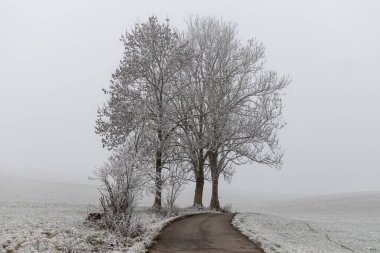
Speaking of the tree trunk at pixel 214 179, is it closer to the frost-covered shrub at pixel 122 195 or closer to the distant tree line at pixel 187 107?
the distant tree line at pixel 187 107

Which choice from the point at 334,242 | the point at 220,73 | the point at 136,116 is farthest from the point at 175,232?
the point at 220,73

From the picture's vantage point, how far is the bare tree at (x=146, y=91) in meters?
35.1

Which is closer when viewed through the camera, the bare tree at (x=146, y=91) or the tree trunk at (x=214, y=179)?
the bare tree at (x=146, y=91)

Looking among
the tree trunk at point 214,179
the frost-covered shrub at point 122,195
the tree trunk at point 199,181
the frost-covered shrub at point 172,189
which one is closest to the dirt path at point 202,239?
the frost-covered shrub at point 122,195

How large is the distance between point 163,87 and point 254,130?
10793 mm

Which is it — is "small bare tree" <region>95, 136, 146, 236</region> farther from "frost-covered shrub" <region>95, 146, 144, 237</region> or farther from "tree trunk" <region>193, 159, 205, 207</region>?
"tree trunk" <region>193, 159, 205, 207</region>

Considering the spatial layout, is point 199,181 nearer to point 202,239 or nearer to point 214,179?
point 214,179

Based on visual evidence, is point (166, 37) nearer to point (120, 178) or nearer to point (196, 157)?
point (196, 157)

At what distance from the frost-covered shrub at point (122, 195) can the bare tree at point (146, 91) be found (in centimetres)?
1062

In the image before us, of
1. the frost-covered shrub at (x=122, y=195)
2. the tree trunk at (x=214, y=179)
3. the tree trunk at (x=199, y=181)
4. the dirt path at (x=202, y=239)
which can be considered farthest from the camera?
the tree trunk at (x=214, y=179)

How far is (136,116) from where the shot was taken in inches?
1379

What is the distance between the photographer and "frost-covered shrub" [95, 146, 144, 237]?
20.4 m

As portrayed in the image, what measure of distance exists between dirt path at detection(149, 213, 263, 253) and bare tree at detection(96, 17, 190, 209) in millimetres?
10219

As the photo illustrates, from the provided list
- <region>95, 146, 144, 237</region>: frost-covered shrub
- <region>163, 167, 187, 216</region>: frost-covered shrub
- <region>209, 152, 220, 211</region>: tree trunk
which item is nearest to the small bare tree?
<region>95, 146, 144, 237</region>: frost-covered shrub
